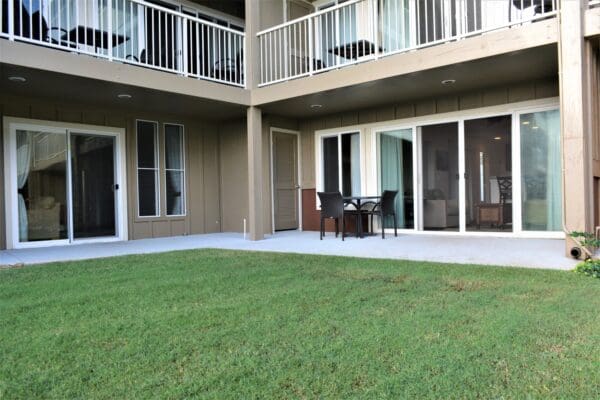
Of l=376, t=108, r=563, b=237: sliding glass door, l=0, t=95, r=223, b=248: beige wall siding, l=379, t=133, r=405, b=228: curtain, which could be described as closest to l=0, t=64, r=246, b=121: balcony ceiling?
l=0, t=95, r=223, b=248: beige wall siding

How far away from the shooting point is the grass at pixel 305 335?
5.99 feet

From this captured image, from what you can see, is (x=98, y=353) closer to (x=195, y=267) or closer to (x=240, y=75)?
(x=195, y=267)

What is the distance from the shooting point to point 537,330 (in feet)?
7.89

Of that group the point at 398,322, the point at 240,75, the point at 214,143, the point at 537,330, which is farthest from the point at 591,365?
the point at 214,143

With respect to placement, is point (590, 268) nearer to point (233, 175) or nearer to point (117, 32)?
point (233, 175)

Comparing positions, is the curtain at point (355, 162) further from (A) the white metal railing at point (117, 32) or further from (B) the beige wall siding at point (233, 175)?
(A) the white metal railing at point (117, 32)

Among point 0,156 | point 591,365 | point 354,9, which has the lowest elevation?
point 591,365

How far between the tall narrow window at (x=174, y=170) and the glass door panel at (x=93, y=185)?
990mm

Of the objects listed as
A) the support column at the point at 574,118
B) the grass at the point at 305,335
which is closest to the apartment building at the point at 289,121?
the support column at the point at 574,118

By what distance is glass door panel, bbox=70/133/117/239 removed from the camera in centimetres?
718

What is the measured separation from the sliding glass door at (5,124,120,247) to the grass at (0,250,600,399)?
2.89 m

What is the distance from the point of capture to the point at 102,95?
645 cm

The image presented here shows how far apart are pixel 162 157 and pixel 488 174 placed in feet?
18.0

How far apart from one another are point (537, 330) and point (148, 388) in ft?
6.37
